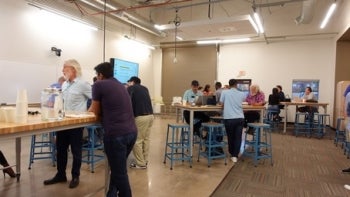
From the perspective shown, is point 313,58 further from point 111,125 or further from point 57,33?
point 111,125

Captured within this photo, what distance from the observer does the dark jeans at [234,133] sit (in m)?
4.47

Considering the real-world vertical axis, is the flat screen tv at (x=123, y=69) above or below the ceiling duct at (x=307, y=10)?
below

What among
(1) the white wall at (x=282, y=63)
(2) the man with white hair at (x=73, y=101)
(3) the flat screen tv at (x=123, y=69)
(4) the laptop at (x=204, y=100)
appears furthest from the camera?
(1) the white wall at (x=282, y=63)

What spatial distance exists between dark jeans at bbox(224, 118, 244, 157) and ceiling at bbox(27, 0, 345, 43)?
2771mm

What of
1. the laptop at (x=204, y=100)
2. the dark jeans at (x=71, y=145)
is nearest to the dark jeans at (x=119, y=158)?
the dark jeans at (x=71, y=145)

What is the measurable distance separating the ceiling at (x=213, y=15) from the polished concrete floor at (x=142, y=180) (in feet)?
12.4

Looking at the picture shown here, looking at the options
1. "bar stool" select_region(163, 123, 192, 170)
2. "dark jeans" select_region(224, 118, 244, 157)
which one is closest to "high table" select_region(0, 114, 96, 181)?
"bar stool" select_region(163, 123, 192, 170)

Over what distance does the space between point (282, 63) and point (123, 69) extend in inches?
257

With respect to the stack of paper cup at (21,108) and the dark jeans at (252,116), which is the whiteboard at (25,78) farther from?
the dark jeans at (252,116)

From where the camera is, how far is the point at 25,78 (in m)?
6.27

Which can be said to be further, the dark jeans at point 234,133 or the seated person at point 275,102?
the seated person at point 275,102

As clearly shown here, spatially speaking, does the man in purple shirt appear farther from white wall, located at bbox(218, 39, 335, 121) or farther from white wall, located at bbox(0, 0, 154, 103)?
white wall, located at bbox(218, 39, 335, 121)

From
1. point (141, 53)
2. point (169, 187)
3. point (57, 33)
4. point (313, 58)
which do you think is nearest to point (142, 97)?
point (169, 187)

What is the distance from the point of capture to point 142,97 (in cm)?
379
